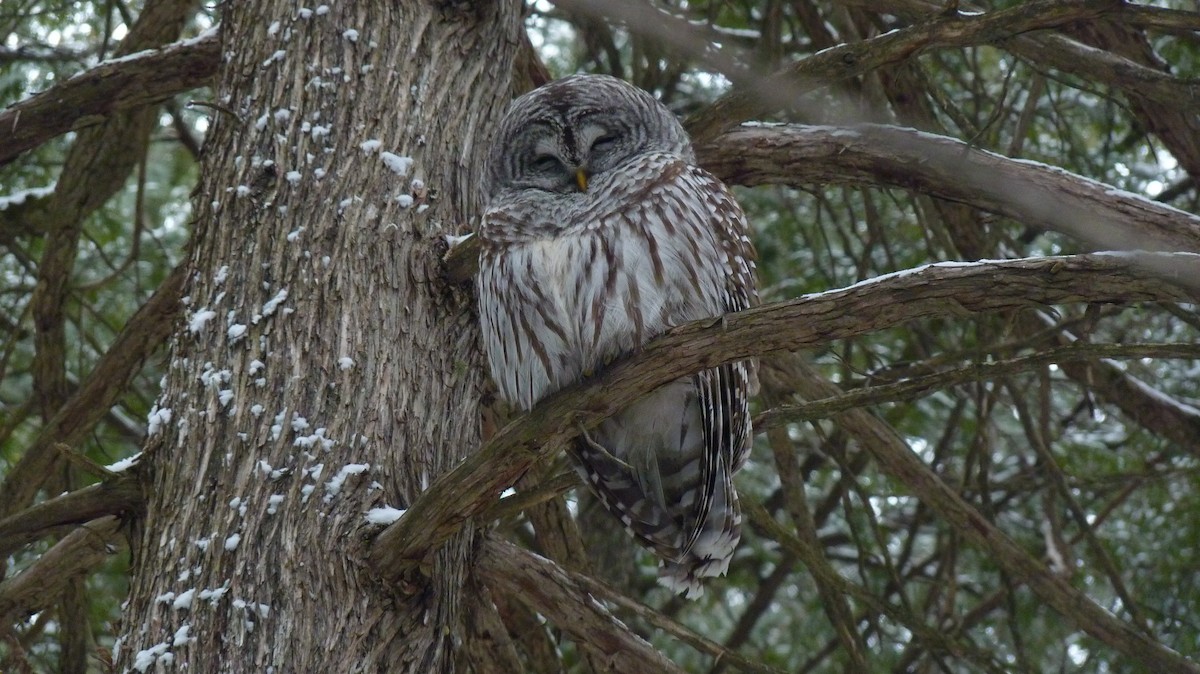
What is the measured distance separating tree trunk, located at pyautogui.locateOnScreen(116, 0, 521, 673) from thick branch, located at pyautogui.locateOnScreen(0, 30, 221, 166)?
182mm

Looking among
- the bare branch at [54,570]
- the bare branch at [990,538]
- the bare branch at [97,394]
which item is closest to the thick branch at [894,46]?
the bare branch at [990,538]

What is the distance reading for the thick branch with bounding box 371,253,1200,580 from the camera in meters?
2.06

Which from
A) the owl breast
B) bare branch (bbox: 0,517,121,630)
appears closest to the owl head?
the owl breast

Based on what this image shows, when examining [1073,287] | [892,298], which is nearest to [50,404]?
[892,298]

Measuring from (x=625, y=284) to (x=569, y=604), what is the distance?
2.58 ft

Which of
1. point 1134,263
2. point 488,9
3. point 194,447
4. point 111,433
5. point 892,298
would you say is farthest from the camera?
point 111,433

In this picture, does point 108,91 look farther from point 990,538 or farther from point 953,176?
point 990,538

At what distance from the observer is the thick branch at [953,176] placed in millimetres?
2834

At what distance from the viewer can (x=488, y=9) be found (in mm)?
3377

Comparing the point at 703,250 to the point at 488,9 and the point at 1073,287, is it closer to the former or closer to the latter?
the point at 488,9

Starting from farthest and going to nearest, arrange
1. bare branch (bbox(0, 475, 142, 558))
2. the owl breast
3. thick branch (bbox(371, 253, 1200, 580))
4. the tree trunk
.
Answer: the owl breast
bare branch (bbox(0, 475, 142, 558))
the tree trunk
thick branch (bbox(371, 253, 1200, 580))

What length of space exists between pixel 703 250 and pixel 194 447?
132 centimetres

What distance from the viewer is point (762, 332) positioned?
2.24 m

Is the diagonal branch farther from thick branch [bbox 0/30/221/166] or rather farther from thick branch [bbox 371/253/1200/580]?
thick branch [bbox 0/30/221/166]
